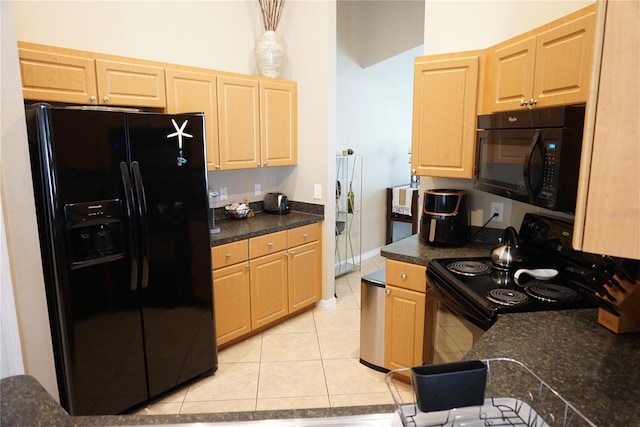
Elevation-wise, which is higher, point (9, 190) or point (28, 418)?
point (9, 190)

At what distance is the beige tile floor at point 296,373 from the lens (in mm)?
2447

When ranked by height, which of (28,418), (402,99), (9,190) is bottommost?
(28,418)

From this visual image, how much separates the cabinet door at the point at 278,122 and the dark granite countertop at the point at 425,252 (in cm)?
153

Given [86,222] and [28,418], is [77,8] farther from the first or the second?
[28,418]

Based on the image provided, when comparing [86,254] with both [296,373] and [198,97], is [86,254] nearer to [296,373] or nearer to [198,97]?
[198,97]

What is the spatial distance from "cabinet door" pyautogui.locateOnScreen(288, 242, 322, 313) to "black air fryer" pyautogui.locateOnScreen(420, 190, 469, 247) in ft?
4.36

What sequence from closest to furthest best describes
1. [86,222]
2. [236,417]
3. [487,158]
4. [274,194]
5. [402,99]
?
1. [236,417]
2. [86,222]
3. [487,158]
4. [274,194]
5. [402,99]

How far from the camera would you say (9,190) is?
1.79 m

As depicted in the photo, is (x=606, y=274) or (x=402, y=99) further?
(x=402, y=99)

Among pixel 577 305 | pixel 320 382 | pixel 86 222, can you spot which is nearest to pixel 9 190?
pixel 86 222

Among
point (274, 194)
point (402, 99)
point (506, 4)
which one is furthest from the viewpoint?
point (402, 99)

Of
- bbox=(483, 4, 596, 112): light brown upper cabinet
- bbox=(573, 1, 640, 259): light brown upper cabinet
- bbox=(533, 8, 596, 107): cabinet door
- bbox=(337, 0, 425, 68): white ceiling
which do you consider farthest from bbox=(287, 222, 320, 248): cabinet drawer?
bbox=(573, 1, 640, 259): light brown upper cabinet

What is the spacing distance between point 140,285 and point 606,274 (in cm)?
221

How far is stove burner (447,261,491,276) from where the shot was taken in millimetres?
2066
